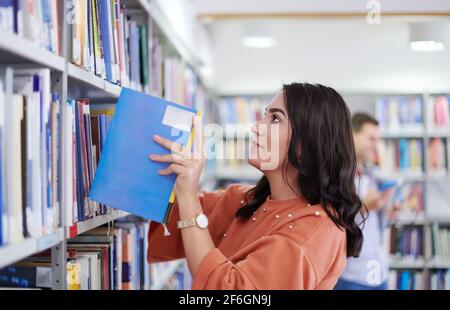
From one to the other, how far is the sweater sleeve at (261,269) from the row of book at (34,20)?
54 centimetres

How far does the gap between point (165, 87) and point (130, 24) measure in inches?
19.9

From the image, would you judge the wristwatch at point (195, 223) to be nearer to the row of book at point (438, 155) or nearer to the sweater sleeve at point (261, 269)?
the sweater sleeve at point (261, 269)

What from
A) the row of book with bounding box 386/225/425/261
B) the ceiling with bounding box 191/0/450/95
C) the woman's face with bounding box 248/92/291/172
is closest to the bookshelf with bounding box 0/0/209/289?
the woman's face with bounding box 248/92/291/172

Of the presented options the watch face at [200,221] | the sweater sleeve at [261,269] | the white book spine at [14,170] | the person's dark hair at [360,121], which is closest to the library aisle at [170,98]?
the white book spine at [14,170]

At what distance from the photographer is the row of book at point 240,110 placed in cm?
411

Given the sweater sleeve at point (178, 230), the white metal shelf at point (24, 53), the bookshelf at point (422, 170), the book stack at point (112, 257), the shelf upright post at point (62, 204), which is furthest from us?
the bookshelf at point (422, 170)

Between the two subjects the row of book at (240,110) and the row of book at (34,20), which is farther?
the row of book at (240,110)

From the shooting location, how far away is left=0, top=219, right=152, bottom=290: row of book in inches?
41.8

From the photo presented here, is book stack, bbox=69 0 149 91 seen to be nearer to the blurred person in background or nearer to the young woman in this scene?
the young woman

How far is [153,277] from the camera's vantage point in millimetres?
2008

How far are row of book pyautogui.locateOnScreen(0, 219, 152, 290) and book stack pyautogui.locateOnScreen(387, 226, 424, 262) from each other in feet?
8.23

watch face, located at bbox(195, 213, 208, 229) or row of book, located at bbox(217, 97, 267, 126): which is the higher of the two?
row of book, located at bbox(217, 97, 267, 126)

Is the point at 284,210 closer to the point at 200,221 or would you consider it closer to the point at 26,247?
the point at 200,221

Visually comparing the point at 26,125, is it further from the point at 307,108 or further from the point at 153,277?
the point at 153,277
